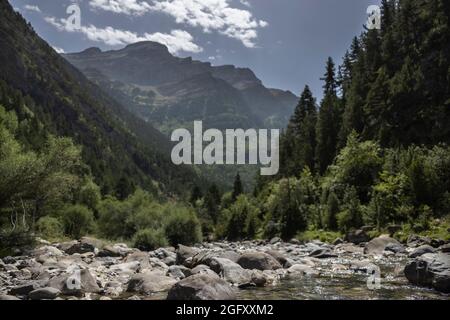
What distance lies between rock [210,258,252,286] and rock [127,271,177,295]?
2382 mm

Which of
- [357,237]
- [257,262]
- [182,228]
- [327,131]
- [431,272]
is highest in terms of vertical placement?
[327,131]

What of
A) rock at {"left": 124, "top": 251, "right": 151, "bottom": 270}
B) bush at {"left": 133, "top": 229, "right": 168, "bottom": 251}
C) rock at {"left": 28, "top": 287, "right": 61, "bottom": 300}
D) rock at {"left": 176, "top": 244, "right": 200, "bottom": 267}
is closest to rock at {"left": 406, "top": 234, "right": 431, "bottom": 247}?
rock at {"left": 176, "top": 244, "right": 200, "bottom": 267}

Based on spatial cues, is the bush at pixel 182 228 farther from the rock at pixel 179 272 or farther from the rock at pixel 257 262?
the rock at pixel 179 272

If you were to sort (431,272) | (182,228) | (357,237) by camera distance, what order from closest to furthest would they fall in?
1. (431,272)
2. (357,237)
3. (182,228)

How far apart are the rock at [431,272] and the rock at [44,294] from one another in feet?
44.1

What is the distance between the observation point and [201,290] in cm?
1377

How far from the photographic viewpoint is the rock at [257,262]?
21609 millimetres

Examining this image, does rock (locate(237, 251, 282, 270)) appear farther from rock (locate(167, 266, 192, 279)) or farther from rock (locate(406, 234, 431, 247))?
rock (locate(406, 234, 431, 247))

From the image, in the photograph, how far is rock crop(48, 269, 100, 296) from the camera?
51.0 feet

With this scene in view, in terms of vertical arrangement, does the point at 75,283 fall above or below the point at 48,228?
above

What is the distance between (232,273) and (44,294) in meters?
7.31

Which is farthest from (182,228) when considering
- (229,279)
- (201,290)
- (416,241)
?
(201,290)

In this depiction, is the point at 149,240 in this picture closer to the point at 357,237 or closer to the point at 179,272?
the point at 357,237

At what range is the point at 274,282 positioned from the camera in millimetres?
18672
